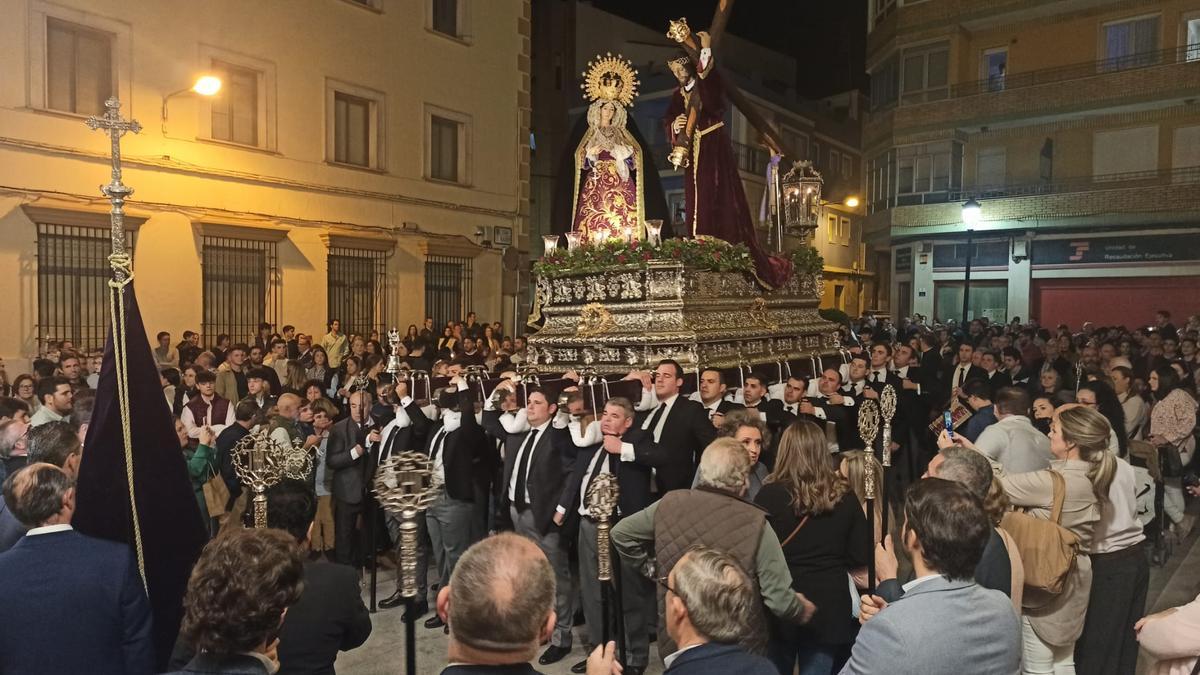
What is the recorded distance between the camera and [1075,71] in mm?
24406

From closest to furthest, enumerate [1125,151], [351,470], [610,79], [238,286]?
[351,470] < [610,79] < [238,286] < [1125,151]

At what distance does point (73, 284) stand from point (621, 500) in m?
11.5

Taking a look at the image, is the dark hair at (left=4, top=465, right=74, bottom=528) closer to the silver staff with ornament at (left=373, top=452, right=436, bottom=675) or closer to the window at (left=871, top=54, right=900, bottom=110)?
the silver staff with ornament at (left=373, top=452, right=436, bottom=675)

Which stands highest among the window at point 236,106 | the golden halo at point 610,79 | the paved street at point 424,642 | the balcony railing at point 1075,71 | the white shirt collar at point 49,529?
the balcony railing at point 1075,71

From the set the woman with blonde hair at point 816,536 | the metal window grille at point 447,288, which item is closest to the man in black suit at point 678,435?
the woman with blonde hair at point 816,536

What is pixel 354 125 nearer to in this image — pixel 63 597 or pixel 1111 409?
pixel 1111 409

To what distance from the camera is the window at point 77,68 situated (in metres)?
13.0

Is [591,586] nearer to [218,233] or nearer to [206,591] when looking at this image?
[206,591]

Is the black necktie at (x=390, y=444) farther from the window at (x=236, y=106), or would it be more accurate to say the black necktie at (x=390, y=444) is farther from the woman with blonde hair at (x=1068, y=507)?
the window at (x=236, y=106)

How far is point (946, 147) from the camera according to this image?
88.0 feet

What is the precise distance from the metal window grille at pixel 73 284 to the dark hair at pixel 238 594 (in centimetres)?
1223

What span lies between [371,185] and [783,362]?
Answer: 10429mm

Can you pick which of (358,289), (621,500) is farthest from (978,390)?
(358,289)

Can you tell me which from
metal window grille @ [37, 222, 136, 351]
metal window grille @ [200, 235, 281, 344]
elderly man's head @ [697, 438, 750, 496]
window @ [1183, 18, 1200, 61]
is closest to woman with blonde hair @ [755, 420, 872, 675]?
elderly man's head @ [697, 438, 750, 496]
